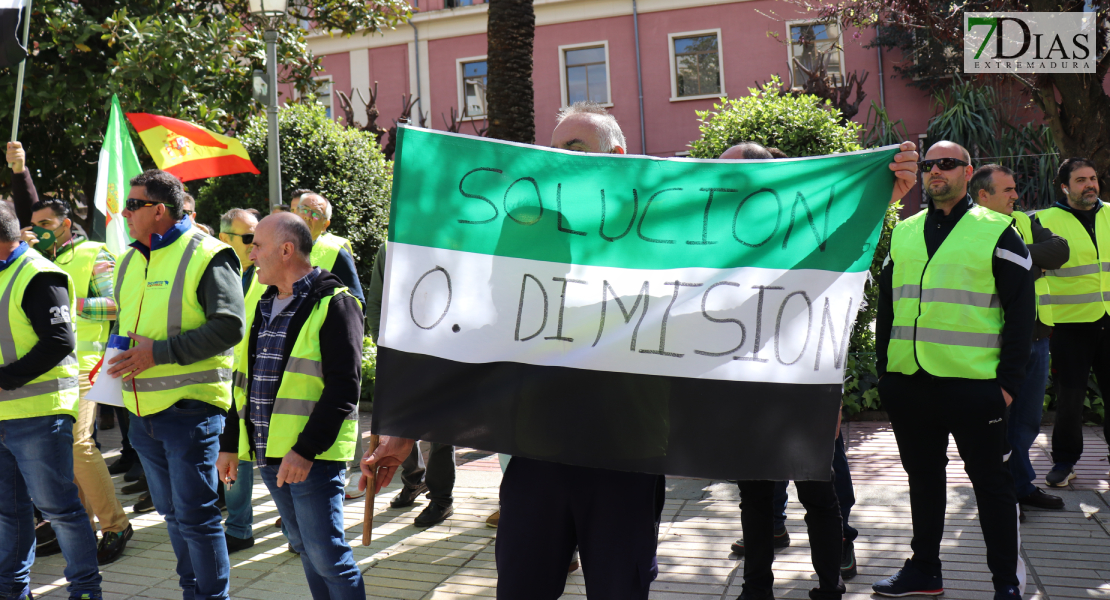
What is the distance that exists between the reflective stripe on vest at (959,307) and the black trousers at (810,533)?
76 cm

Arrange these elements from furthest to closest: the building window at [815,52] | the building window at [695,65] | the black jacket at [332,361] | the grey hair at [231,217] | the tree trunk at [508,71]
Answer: the building window at [695,65]
the building window at [815,52]
the tree trunk at [508,71]
the grey hair at [231,217]
the black jacket at [332,361]

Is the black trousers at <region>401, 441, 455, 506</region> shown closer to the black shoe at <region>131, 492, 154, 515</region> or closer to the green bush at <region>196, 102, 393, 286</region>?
the black shoe at <region>131, 492, 154, 515</region>

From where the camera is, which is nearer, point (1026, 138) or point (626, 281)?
point (626, 281)

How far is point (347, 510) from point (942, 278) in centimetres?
398

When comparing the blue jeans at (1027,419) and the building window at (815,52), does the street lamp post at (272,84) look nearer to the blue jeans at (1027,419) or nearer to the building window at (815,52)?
the blue jeans at (1027,419)

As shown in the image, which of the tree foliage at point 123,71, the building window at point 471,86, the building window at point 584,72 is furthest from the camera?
the building window at point 471,86

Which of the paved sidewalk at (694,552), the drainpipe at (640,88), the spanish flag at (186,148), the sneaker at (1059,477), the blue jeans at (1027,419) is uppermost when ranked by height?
the drainpipe at (640,88)

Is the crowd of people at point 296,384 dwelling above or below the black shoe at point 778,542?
above

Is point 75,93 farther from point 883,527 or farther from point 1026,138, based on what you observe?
point 1026,138

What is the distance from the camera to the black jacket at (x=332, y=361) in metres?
3.13

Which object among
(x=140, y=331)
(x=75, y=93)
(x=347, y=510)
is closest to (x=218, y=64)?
(x=75, y=93)

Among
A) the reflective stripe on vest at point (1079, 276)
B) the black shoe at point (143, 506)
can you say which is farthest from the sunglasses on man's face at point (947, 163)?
the black shoe at point (143, 506)

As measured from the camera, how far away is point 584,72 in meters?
24.9

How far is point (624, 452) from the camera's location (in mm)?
2436
